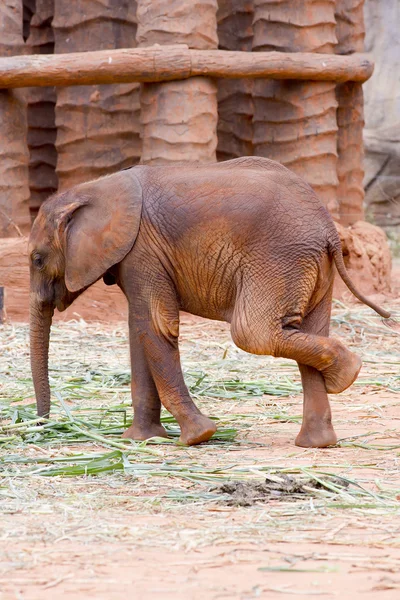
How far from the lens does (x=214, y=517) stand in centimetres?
402

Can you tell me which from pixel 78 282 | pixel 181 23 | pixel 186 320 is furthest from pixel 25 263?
pixel 78 282

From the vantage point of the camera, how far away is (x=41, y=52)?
11703 mm

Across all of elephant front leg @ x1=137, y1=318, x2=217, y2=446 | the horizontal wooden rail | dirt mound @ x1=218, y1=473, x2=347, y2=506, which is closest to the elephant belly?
elephant front leg @ x1=137, y1=318, x2=217, y2=446

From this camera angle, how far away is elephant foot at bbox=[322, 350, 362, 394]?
17.7 ft

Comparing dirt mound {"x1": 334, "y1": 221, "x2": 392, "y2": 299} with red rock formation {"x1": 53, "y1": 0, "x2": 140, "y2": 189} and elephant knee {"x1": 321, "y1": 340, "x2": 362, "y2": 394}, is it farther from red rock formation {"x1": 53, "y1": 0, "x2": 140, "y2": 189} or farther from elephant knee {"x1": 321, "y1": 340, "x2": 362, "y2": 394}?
elephant knee {"x1": 321, "y1": 340, "x2": 362, "y2": 394}

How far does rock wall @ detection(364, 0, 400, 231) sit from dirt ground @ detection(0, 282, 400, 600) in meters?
10.8

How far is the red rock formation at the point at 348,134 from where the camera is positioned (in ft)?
37.4

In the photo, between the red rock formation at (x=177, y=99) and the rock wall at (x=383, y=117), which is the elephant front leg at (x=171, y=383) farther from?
the rock wall at (x=383, y=117)

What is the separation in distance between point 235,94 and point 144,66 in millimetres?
1614

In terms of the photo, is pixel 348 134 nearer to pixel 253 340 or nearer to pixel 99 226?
pixel 99 226

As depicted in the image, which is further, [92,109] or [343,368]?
[92,109]

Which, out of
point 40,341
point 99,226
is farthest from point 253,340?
point 40,341

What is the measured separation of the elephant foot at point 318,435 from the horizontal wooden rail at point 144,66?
5.29m

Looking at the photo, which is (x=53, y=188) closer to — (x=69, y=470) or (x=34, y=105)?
(x=34, y=105)
